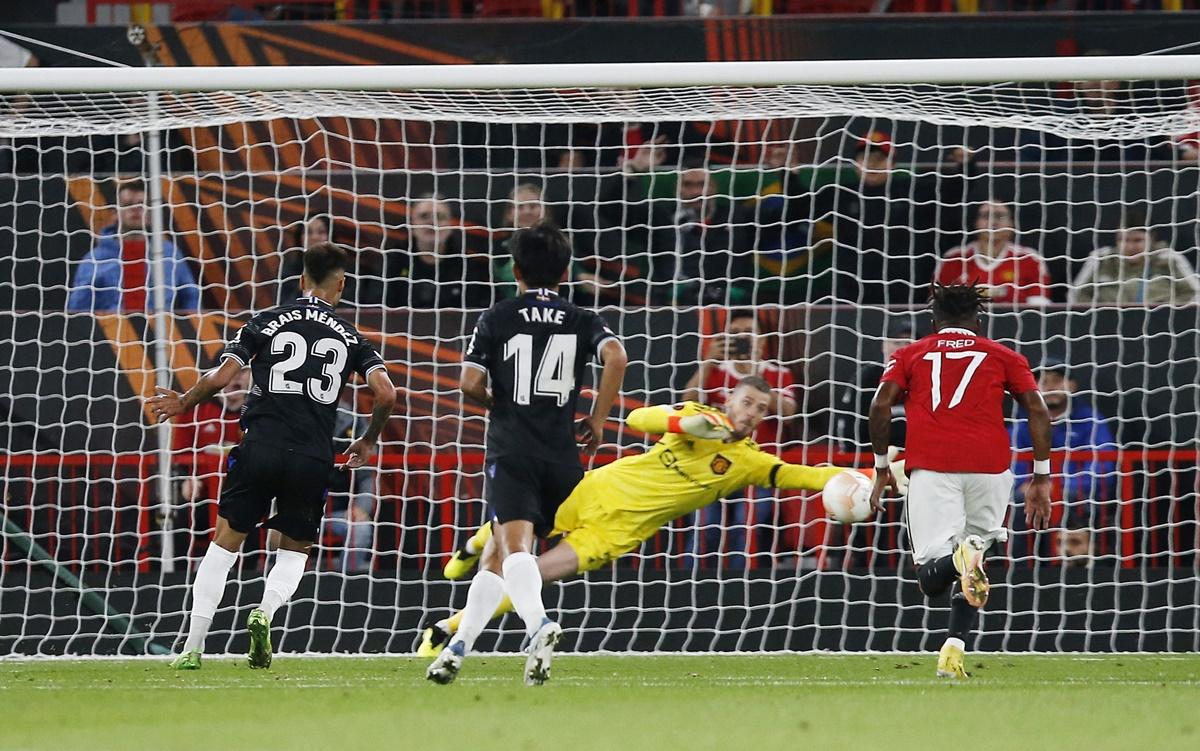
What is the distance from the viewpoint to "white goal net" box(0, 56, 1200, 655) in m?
10.1

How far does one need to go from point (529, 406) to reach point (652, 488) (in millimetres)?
2252

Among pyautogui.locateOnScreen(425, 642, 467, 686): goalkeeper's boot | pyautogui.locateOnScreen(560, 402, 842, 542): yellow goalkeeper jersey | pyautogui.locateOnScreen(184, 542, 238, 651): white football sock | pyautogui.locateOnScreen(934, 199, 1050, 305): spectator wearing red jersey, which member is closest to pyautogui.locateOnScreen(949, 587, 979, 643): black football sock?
pyautogui.locateOnScreen(560, 402, 842, 542): yellow goalkeeper jersey

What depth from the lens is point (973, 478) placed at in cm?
762

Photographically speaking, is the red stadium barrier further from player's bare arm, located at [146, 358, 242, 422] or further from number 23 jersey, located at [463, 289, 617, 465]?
number 23 jersey, located at [463, 289, 617, 465]

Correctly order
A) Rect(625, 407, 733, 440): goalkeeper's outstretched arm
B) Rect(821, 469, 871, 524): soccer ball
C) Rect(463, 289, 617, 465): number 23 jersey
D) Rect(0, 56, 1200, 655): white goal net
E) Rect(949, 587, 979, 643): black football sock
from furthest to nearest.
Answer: Rect(0, 56, 1200, 655): white goal net → Rect(821, 469, 871, 524): soccer ball → Rect(625, 407, 733, 440): goalkeeper's outstretched arm → Rect(949, 587, 979, 643): black football sock → Rect(463, 289, 617, 465): number 23 jersey

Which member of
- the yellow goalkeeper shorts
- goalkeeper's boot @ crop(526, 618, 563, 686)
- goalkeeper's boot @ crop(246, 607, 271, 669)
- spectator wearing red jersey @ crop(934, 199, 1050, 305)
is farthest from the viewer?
spectator wearing red jersey @ crop(934, 199, 1050, 305)

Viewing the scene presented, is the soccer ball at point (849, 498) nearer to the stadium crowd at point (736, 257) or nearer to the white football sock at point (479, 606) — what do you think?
the stadium crowd at point (736, 257)

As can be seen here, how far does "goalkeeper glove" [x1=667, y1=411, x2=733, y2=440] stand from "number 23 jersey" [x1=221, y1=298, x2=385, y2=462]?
4.49 ft

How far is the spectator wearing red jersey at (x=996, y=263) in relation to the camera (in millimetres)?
10648

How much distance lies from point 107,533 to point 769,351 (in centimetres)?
424

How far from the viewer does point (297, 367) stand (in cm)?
763

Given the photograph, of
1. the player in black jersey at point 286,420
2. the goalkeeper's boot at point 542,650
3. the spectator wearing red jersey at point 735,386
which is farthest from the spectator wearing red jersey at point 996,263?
the goalkeeper's boot at point 542,650

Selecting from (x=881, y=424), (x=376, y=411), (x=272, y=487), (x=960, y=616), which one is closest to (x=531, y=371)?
(x=376, y=411)

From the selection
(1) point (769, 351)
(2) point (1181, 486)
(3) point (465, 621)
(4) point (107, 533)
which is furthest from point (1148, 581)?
(4) point (107, 533)
